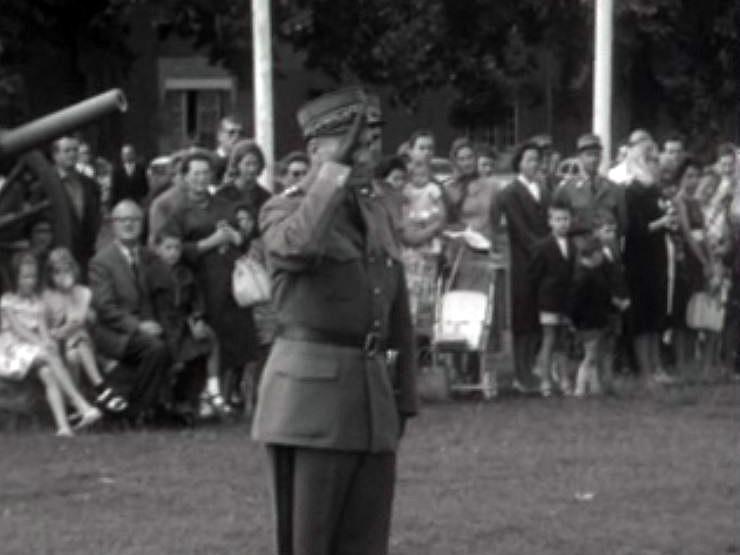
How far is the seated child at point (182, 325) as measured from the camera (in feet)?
52.0

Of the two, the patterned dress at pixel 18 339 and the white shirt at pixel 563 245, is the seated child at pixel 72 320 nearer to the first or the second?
the patterned dress at pixel 18 339

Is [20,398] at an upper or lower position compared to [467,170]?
lower

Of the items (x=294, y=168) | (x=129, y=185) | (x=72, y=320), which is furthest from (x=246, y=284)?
(x=129, y=185)

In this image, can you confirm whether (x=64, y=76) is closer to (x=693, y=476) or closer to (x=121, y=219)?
(x=121, y=219)

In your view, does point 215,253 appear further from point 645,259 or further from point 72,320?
point 645,259

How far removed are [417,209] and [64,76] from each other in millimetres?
18370

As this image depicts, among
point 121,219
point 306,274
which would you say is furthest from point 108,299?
point 306,274

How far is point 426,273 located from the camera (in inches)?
698

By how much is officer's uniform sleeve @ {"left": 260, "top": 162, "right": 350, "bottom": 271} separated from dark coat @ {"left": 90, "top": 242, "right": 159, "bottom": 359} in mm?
7459

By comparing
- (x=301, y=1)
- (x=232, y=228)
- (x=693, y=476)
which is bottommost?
(x=693, y=476)

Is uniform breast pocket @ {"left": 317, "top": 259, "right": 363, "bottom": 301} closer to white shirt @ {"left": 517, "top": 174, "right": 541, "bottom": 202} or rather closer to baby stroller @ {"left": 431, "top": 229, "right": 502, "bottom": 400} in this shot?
baby stroller @ {"left": 431, "top": 229, "right": 502, "bottom": 400}

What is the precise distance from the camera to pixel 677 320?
63.7 ft

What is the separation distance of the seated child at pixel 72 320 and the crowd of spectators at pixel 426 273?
11 millimetres

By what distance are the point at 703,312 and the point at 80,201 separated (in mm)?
5235
